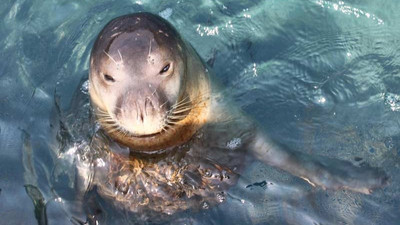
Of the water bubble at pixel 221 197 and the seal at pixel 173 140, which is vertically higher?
the seal at pixel 173 140

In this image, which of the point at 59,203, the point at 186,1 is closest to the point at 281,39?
the point at 186,1

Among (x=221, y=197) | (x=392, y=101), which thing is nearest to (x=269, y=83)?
(x=392, y=101)

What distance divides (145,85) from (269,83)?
1.81 m

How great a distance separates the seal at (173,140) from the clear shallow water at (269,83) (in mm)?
123

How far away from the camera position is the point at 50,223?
4.20 metres

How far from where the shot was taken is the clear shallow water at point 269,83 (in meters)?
4.29

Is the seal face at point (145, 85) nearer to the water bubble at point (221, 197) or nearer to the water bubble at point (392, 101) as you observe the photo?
the water bubble at point (221, 197)

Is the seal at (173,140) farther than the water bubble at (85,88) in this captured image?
No

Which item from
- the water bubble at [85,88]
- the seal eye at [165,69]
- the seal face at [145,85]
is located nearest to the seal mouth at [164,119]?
the seal face at [145,85]

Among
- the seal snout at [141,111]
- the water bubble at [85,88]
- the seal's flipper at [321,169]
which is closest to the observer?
the seal snout at [141,111]

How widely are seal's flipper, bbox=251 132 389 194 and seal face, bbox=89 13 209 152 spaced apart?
53 cm

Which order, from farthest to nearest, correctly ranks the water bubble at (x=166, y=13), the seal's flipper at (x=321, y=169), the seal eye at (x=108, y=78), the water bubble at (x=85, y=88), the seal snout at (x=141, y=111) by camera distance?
the water bubble at (x=166, y=13) → the water bubble at (x=85, y=88) → the seal's flipper at (x=321, y=169) → the seal eye at (x=108, y=78) → the seal snout at (x=141, y=111)

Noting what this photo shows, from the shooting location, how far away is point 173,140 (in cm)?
420

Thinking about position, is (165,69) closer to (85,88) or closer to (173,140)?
(173,140)
